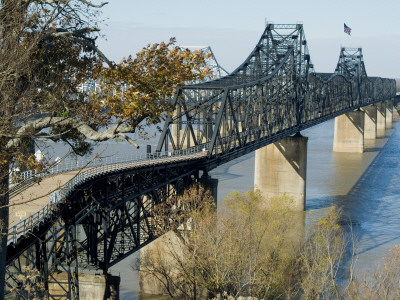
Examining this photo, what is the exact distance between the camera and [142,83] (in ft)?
60.9

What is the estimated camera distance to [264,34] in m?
84.6

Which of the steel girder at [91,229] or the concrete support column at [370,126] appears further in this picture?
the concrete support column at [370,126]

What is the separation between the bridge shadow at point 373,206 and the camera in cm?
5211

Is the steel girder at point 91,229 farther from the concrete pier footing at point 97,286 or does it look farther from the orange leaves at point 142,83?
the orange leaves at point 142,83

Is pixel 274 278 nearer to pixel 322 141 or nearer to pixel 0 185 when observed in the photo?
pixel 0 185

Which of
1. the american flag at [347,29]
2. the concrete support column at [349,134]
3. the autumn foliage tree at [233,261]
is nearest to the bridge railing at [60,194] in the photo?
the autumn foliage tree at [233,261]

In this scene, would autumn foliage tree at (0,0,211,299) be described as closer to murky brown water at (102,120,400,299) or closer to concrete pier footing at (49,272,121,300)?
concrete pier footing at (49,272,121,300)

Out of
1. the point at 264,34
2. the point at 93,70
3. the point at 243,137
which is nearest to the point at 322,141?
the point at 264,34

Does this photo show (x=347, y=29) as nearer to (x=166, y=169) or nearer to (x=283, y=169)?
(x=283, y=169)

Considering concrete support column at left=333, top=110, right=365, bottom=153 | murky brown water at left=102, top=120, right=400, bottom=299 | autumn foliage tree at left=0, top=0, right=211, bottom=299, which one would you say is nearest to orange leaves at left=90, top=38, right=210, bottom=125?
autumn foliage tree at left=0, top=0, right=211, bottom=299

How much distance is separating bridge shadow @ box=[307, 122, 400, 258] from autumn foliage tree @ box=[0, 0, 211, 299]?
1255 inches

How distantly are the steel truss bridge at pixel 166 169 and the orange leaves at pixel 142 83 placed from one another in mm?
3650

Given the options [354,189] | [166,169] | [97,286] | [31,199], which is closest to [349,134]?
[354,189]

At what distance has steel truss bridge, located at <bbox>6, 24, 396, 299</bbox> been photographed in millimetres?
26906
